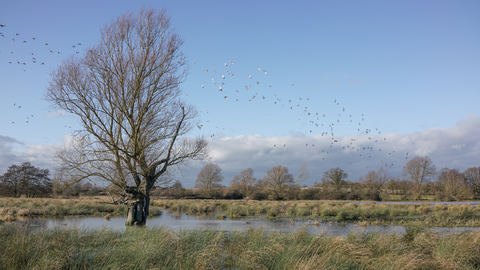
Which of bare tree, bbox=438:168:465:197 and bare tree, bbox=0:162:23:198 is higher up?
bare tree, bbox=0:162:23:198

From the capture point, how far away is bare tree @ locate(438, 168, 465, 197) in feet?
196

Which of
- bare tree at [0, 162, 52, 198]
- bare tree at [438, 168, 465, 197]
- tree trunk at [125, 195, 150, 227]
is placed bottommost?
bare tree at [438, 168, 465, 197]

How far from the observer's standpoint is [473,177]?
226 ft

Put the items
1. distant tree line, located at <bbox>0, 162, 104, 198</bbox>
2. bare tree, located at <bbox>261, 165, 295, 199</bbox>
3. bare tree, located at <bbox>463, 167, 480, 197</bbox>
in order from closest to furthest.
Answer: distant tree line, located at <bbox>0, 162, 104, 198</bbox>, bare tree, located at <bbox>261, 165, 295, 199</bbox>, bare tree, located at <bbox>463, 167, 480, 197</bbox>

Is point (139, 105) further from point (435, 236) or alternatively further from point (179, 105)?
point (435, 236)

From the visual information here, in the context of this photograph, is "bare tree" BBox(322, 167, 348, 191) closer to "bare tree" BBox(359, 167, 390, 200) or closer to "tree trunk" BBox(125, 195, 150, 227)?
"bare tree" BBox(359, 167, 390, 200)

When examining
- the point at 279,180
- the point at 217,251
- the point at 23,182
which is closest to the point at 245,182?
the point at 279,180

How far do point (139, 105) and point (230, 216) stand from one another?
1695 cm

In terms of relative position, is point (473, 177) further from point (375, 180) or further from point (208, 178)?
point (208, 178)

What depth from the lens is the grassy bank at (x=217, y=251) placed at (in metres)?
5.79

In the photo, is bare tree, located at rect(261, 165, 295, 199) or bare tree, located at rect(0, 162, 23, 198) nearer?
bare tree, located at rect(0, 162, 23, 198)

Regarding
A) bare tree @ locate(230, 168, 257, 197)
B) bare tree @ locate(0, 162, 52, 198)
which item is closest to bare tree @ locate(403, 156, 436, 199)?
bare tree @ locate(230, 168, 257, 197)

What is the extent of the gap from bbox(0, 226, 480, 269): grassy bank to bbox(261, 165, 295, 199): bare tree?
4872cm

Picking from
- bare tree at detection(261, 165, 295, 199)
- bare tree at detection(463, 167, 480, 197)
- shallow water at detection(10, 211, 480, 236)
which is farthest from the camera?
bare tree at detection(463, 167, 480, 197)
